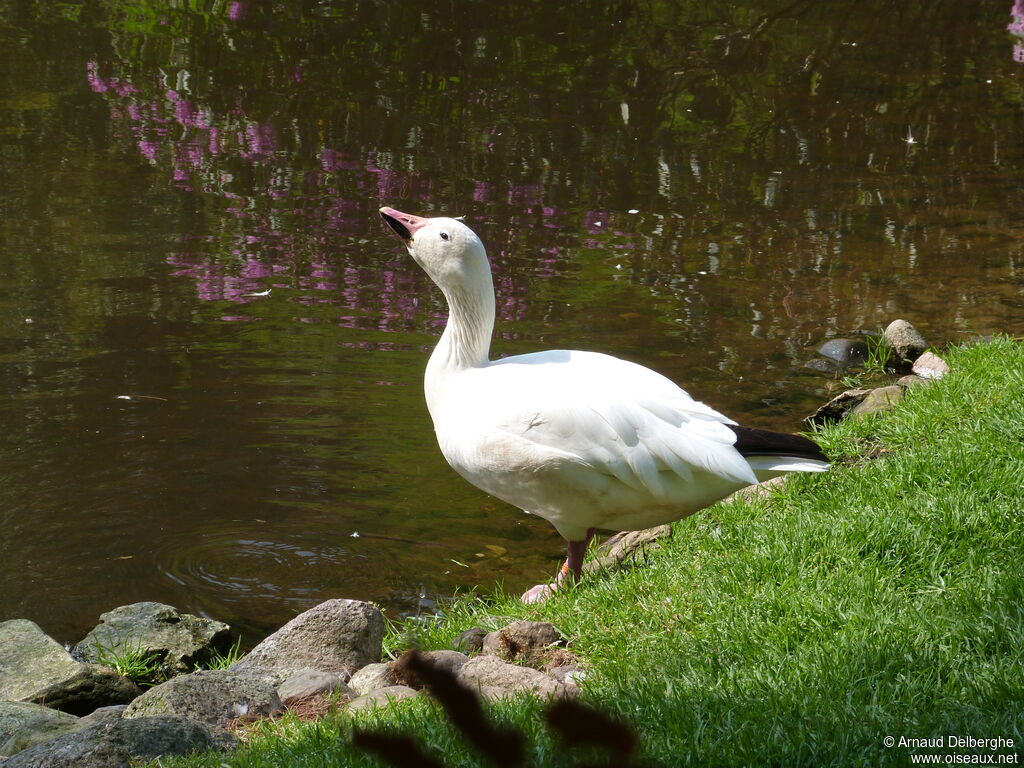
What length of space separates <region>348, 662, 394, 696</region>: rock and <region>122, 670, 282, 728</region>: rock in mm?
284

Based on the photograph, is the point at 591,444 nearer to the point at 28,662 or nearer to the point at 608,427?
the point at 608,427

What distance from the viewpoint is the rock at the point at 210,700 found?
339 cm

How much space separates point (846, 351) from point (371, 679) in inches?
181

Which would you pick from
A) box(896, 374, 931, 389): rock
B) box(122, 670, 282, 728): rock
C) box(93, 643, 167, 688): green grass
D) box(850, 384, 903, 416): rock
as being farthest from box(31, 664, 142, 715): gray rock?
box(896, 374, 931, 389): rock

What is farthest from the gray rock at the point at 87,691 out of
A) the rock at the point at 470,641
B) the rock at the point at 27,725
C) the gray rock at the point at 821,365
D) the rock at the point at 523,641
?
the gray rock at the point at 821,365

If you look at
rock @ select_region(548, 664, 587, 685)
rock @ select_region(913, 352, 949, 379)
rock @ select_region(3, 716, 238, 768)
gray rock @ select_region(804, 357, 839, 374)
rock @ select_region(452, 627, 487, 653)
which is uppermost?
rock @ select_region(913, 352, 949, 379)

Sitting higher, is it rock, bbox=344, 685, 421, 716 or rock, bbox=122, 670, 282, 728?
rock, bbox=344, 685, 421, 716

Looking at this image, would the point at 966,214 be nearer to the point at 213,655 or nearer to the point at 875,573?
the point at 875,573

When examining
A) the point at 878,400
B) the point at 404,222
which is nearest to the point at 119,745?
the point at 404,222

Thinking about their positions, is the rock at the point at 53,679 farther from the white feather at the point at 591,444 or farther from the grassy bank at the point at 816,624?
the white feather at the point at 591,444

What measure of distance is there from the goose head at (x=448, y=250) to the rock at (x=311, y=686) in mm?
1696

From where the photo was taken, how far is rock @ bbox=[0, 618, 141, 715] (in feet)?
12.5

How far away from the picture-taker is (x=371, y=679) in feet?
12.2

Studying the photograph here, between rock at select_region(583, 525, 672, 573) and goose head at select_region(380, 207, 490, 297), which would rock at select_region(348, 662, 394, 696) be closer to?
rock at select_region(583, 525, 672, 573)
